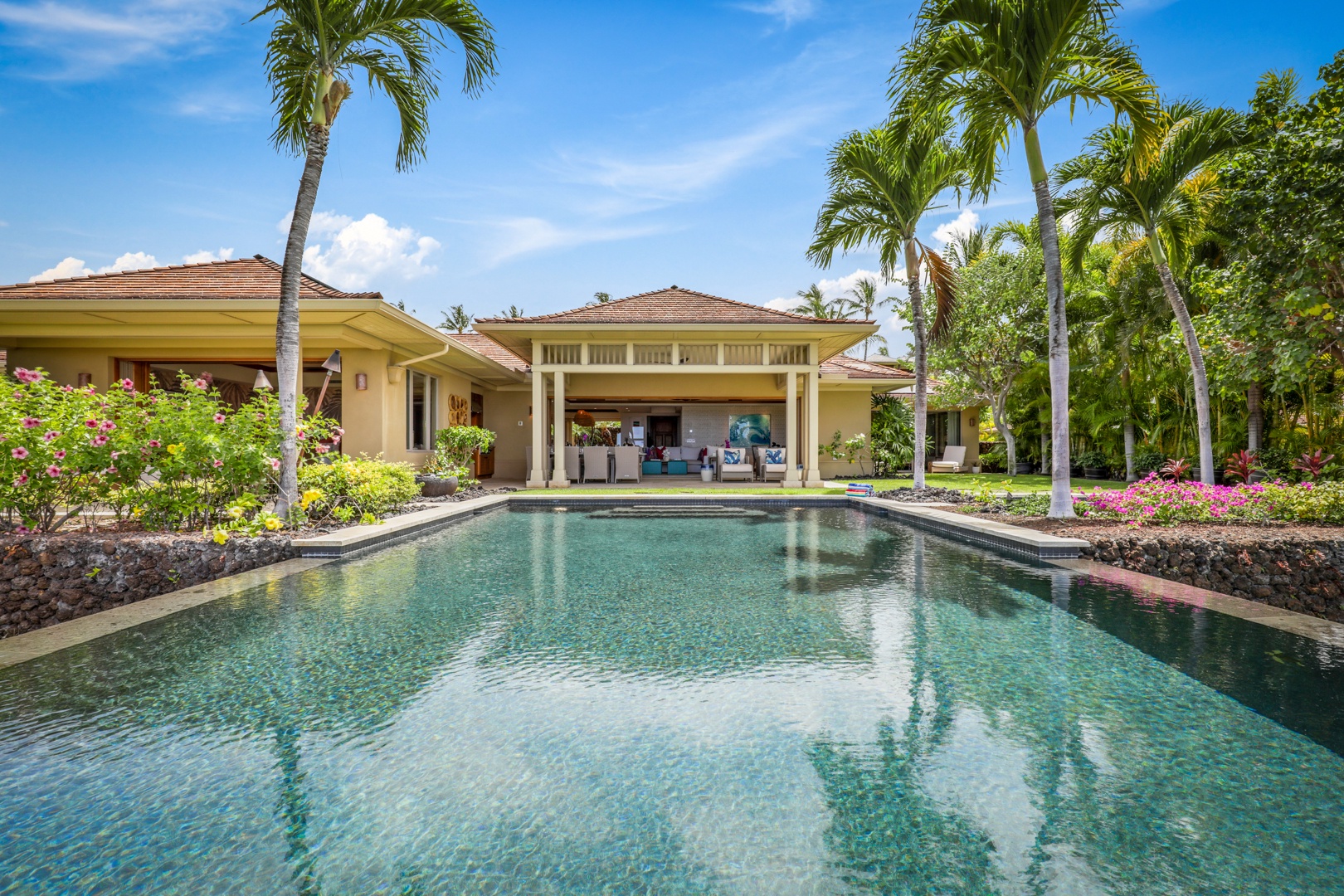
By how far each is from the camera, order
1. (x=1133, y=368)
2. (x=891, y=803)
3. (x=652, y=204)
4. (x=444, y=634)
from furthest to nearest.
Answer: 1. (x=652, y=204)
2. (x=1133, y=368)
3. (x=444, y=634)
4. (x=891, y=803)

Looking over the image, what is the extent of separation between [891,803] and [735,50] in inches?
521

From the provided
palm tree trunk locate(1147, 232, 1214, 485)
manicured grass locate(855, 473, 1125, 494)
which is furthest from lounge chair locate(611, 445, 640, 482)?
palm tree trunk locate(1147, 232, 1214, 485)

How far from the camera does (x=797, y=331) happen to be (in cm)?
1382

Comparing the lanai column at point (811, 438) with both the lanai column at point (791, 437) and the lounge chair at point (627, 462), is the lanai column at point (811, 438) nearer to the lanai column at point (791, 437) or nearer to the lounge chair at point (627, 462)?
the lanai column at point (791, 437)

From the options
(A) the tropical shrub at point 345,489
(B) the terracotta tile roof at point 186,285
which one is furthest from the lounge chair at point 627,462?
(A) the tropical shrub at point 345,489

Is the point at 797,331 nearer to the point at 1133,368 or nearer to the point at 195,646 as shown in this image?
the point at 1133,368

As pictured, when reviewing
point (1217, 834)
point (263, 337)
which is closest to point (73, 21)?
point (263, 337)

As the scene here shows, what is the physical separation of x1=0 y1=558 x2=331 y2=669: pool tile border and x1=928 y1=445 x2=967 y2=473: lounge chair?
59.1ft

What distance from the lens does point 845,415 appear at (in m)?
19.0

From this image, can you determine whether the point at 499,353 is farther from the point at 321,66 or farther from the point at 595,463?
the point at 321,66

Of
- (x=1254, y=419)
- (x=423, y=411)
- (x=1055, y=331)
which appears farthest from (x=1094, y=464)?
(x=423, y=411)

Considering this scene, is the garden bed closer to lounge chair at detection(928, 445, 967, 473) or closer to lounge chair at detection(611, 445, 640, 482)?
lounge chair at detection(611, 445, 640, 482)

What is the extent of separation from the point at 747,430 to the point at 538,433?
7249 millimetres

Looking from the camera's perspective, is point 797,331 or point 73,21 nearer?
point 73,21
